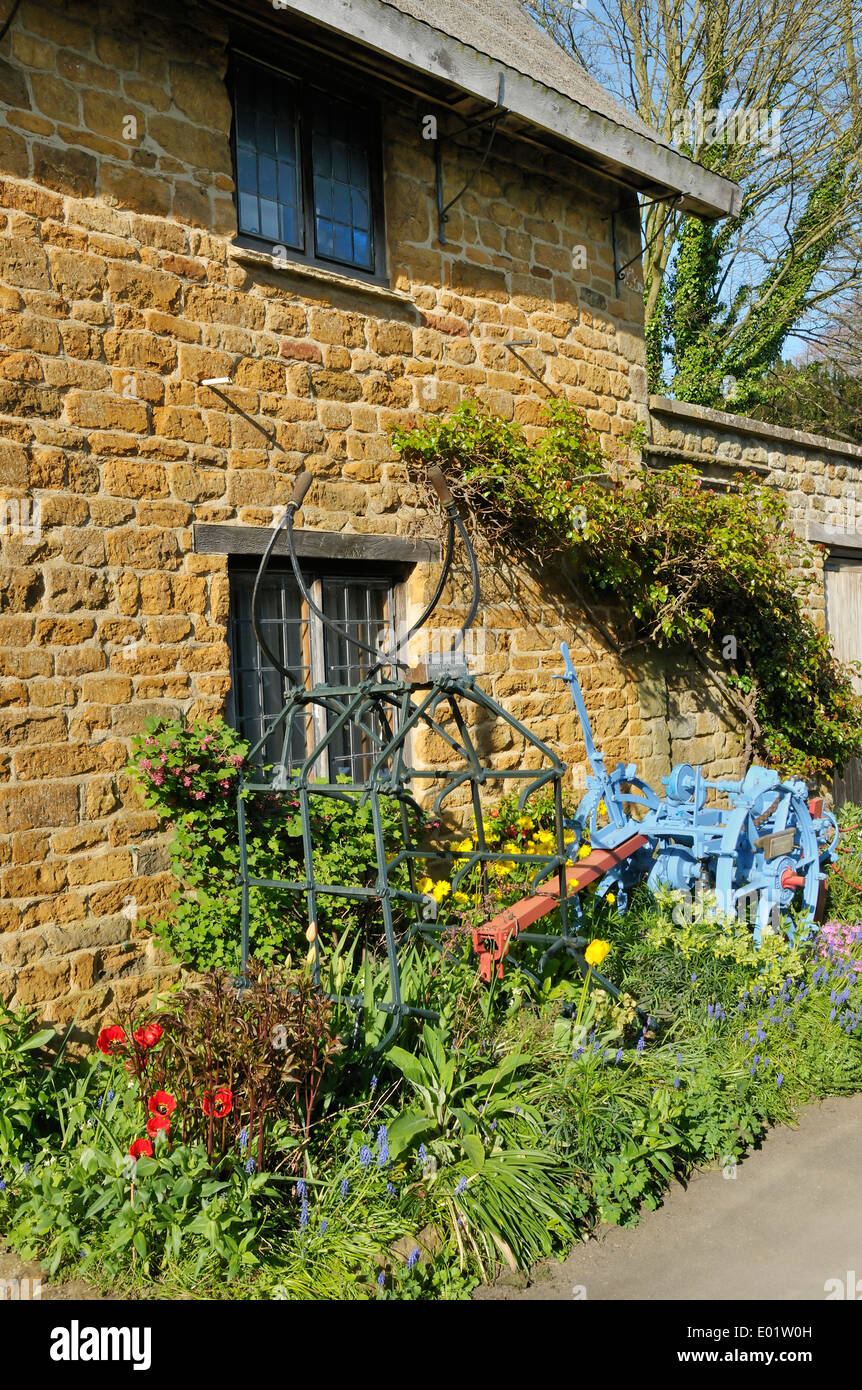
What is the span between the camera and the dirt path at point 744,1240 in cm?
344

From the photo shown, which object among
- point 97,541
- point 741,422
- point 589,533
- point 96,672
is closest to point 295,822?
point 96,672

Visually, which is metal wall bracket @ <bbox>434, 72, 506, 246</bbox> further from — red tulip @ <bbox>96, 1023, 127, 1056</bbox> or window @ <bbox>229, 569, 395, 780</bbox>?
red tulip @ <bbox>96, 1023, 127, 1056</bbox>

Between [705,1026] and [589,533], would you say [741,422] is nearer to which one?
[589,533]

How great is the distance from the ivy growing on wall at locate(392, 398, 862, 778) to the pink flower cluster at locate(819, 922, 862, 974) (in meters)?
2.27

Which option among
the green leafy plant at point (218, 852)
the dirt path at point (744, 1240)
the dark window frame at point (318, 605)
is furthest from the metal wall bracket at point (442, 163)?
the dirt path at point (744, 1240)

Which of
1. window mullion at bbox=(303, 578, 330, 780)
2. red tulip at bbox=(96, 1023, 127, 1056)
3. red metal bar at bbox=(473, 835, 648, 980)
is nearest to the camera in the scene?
red tulip at bbox=(96, 1023, 127, 1056)

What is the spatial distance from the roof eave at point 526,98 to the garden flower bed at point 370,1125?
4.18 m

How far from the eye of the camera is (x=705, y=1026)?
15.8 ft

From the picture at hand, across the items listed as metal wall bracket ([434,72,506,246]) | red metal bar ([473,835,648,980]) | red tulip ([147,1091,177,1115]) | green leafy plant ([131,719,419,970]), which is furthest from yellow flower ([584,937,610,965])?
metal wall bracket ([434,72,506,246])

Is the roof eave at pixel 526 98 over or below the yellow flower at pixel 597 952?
over

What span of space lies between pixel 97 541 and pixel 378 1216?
2.96m

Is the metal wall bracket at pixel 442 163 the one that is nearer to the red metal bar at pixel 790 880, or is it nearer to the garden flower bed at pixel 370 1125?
the garden flower bed at pixel 370 1125

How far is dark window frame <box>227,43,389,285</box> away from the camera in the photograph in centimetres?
548
